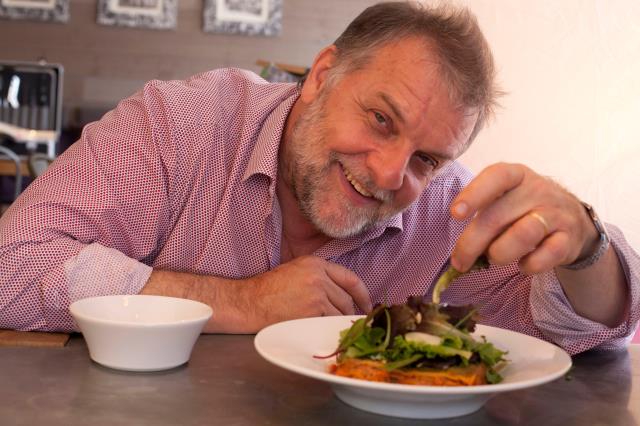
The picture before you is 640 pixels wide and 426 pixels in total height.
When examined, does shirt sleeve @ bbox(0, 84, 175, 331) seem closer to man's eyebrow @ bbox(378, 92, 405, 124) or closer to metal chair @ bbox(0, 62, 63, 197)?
man's eyebrow @ bbox(378, 92, 405, 124)

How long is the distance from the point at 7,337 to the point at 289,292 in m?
0.44

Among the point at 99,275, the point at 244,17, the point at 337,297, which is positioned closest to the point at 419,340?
the point at 337,297

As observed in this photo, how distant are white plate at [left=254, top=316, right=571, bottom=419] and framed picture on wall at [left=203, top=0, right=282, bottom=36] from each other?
4.73 metres

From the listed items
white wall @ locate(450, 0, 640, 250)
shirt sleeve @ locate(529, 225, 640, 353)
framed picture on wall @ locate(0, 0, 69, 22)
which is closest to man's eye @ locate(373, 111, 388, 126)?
shirt sleeve @ locate(529, 225, 640, 353)

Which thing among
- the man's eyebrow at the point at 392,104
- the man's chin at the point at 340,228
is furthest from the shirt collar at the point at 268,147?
the man's eyebrow at the point at 392,104

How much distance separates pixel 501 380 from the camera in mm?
944

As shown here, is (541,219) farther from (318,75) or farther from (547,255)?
(318,75)

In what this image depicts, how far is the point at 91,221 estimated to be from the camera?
1.40 metres

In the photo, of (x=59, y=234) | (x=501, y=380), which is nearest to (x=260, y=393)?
(x=501, y=380)

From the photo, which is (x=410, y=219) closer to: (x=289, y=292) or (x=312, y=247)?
(x=312, y=247)

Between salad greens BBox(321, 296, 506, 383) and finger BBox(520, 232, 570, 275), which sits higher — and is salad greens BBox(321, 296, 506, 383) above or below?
below

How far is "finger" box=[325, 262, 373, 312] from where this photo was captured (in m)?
1.39

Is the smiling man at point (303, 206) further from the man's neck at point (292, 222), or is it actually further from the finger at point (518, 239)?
the finger at point (518, 239)

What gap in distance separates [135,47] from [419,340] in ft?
16.5
